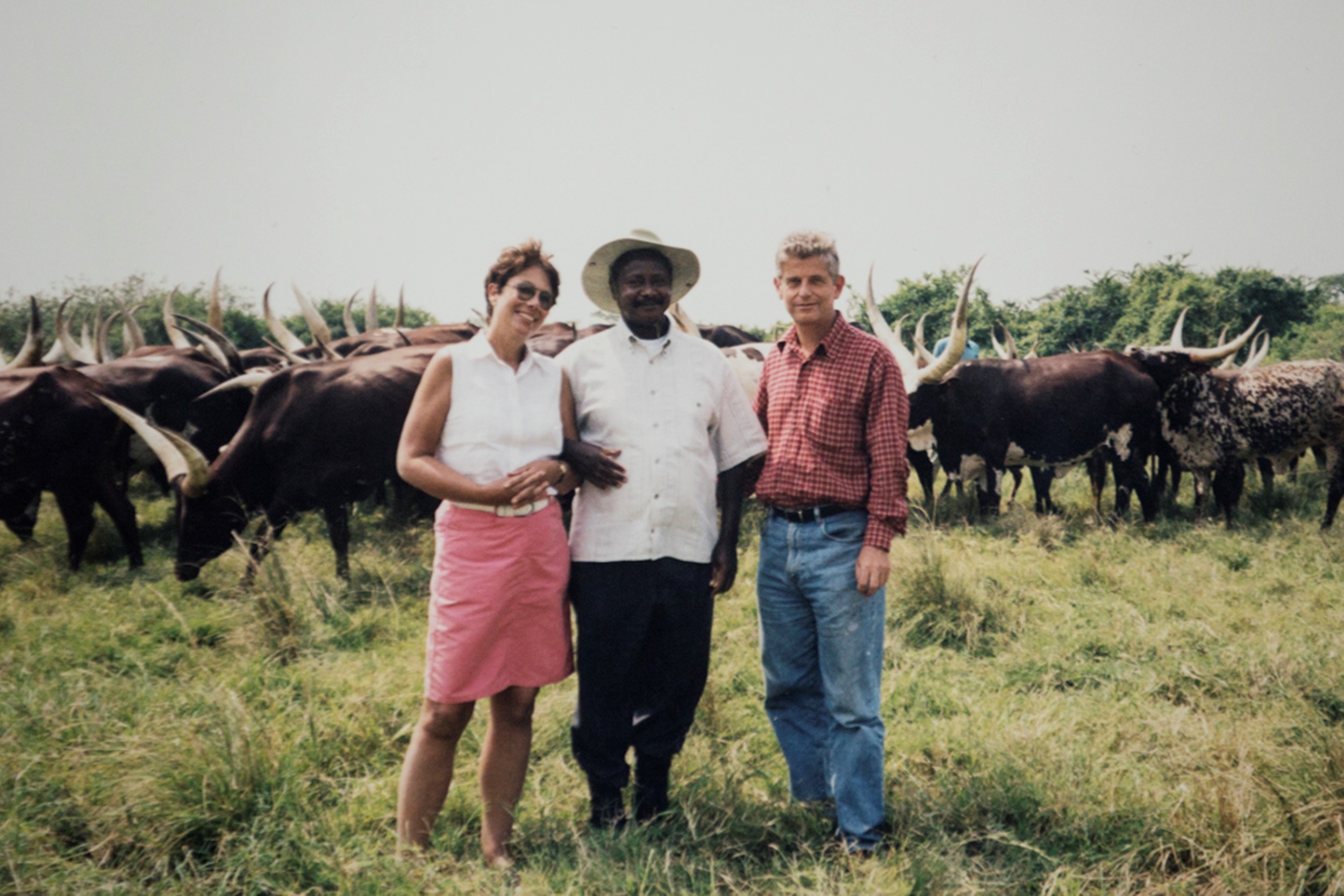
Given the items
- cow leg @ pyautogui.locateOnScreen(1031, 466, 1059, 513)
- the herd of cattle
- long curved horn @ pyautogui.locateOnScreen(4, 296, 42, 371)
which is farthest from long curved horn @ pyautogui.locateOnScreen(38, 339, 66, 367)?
cow leg @ pyautogui.locateOnScreen(1031, 466, 1059, 513)

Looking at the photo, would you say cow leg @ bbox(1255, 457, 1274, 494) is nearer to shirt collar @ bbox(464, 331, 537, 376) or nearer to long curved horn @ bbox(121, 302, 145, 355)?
shirt collar @ bbox(464, 331, 537, 376)

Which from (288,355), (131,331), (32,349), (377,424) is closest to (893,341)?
(377,424)

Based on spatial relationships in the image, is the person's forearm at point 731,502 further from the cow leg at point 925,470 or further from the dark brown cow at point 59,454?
the cow leg at point 925,470

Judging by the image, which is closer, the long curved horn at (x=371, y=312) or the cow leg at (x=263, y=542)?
the cow leg at (x=263, y=542)

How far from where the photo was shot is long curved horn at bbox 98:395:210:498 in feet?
17.5

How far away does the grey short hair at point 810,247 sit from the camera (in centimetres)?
257

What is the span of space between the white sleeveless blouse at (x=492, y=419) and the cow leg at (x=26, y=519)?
6.23 m

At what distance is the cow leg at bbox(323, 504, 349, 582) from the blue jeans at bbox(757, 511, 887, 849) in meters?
4.28

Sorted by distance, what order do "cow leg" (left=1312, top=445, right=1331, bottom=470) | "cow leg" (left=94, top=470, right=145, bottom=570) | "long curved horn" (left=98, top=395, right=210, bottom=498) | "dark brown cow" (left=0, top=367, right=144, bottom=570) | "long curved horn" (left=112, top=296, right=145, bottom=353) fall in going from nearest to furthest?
"long curved horn" (left=98, top=395, right=210, bottom=498)
"dark brown cow" (left=0, top=367, right=144, bottom=570)
"cow leg" (left=94, top=470, right=145, bottom=570)
"cow leg" (left=1312, top=445, right=1331, bottom=470)
"long curved horn" (left=112, top=296, right=145, bottom=353)

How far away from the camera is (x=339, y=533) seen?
236 inches

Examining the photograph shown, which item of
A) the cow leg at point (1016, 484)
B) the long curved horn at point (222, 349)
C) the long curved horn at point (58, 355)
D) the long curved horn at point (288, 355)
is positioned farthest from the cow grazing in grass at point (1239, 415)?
the long curved horn at point (58, 355)

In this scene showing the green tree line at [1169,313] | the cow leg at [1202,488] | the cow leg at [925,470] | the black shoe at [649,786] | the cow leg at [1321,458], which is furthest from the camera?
the green tree line at [1169,313]

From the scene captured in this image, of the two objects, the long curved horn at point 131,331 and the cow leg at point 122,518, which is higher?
the long curved horn at point 131,331

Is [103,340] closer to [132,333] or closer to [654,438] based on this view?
[132,333]
